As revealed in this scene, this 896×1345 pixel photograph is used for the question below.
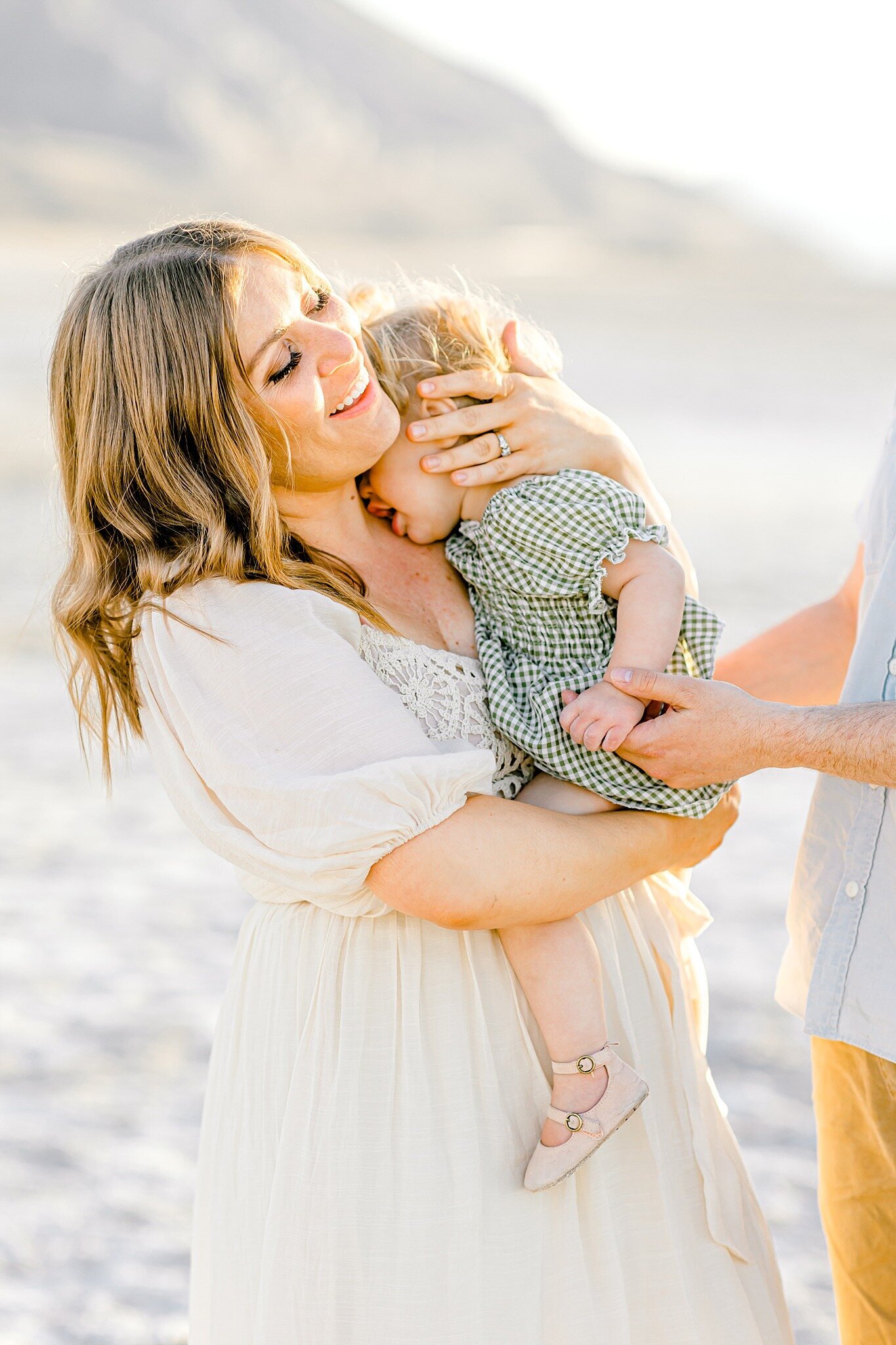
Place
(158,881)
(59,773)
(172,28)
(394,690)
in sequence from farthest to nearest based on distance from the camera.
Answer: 1. (172,28)
2. (59,773)
3. (158,881)
4. (394,690)

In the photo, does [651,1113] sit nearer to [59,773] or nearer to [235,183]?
[59,773]

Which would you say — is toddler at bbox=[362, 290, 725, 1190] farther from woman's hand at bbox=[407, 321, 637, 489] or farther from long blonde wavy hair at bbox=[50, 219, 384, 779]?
long blonde wavy hair at bbox=[50, 219, 384, 779]

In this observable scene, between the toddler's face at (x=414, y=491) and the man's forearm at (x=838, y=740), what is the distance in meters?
0.67

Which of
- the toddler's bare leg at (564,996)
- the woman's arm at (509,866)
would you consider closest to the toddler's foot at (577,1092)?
the toddler's bare leg at (564,996)

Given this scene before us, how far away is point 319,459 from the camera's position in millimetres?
1928

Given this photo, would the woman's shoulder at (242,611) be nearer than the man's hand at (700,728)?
Yes

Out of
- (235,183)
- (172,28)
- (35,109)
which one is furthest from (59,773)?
(172,28)

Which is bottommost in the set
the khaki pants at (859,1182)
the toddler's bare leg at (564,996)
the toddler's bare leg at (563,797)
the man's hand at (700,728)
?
the khaki pants at (859,1182)

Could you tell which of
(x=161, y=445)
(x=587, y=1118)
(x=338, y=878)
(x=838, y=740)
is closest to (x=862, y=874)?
(x=838, y=740)

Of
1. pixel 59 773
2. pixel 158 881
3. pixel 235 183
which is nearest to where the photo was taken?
pixel 158 881

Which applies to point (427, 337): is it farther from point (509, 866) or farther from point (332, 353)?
point (509, 866)

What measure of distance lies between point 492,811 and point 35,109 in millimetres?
69541

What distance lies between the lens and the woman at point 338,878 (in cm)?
167

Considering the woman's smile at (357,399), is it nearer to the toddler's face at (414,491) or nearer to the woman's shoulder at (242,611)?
the toddler's face at (414,491)
